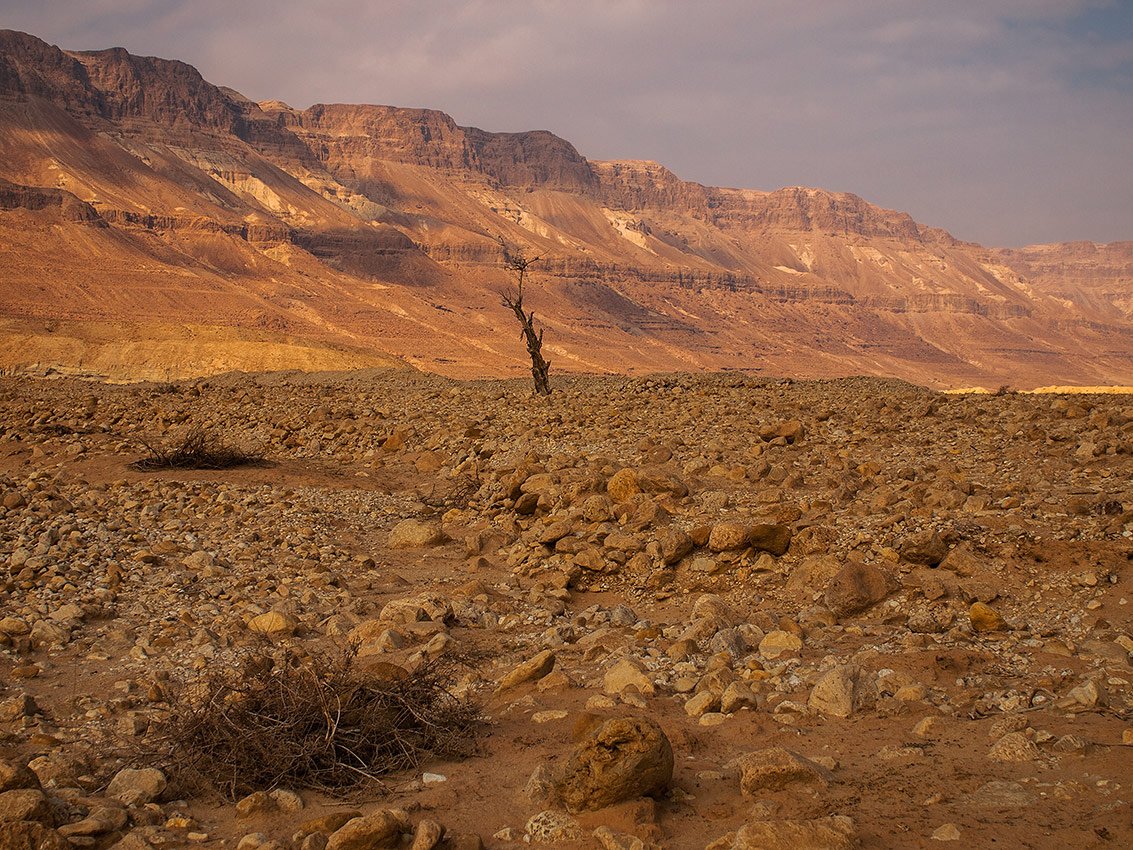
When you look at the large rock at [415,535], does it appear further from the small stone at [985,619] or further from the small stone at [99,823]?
the small stone at [99,823]

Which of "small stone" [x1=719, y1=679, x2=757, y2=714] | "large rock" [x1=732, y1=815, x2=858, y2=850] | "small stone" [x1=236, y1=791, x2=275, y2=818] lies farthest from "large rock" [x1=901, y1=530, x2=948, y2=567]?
"small stone" [x1=236, y1=791, x2=275, y2=818]

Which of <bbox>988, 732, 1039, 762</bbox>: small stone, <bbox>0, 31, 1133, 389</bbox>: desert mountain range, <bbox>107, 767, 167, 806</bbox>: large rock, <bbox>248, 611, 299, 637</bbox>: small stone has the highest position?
<bbox>0, 31, 1133, 389</bbox>: desert mountain range

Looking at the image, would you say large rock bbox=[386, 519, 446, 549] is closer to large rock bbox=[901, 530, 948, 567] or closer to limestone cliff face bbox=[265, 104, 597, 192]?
large rock bbox=[901, 530, 948, 567]

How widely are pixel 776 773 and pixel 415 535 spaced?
5683 millimetres

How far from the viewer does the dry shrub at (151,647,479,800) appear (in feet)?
11.9

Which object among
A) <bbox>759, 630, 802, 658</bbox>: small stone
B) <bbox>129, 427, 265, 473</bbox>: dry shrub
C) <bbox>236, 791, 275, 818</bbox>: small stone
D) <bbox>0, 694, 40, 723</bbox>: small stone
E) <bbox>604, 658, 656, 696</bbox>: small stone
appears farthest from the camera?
<bbox>129, 427, 265, 473</bbox>: dry shrub

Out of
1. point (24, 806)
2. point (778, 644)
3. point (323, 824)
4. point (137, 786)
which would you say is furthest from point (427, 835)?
point (778, 644)

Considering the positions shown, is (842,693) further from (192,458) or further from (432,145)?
(432,145)

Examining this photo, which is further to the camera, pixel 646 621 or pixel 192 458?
pixel 192 458

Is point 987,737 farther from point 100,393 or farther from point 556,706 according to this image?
point 100,393

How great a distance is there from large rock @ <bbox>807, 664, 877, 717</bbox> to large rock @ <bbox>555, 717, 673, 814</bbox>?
1.19m

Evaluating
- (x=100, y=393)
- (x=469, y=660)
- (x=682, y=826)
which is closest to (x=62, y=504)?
(x=469, y=660)

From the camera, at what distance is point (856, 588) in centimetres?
579

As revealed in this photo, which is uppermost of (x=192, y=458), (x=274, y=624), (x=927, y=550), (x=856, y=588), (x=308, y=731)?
(x=927, y=550)
